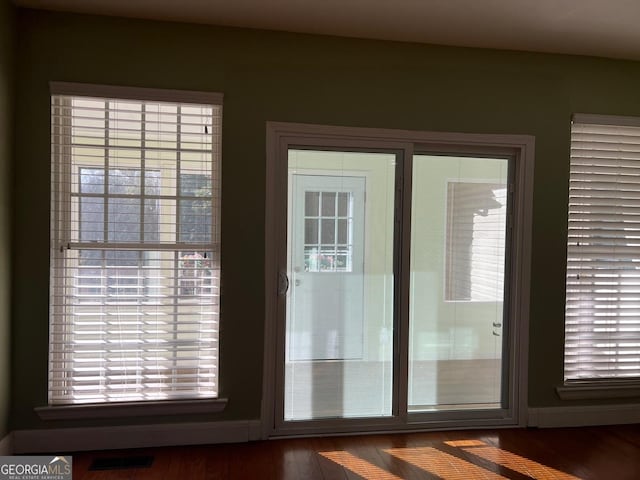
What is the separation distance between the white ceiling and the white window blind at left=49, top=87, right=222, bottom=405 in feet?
1.69

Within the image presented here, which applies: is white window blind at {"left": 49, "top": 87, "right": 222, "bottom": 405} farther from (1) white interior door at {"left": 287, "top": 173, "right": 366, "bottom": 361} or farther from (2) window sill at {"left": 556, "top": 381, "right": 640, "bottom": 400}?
(2) window sill at {"left": 556, "top": 381, "right": 640, "bottom": 400}

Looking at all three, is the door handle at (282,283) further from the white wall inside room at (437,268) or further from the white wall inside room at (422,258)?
the white wall inside room at (437,268)

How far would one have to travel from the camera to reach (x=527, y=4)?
2828mm

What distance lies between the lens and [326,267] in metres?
3.46

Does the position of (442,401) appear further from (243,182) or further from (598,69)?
(598,69)

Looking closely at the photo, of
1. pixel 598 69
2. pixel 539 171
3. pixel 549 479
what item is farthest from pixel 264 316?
pixel 598 69

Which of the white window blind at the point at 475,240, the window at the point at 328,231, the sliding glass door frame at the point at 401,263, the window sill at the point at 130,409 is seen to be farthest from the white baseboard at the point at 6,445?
the white window blind at the point at 475,240

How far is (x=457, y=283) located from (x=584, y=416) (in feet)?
4.54

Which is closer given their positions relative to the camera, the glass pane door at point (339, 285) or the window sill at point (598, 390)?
the glass pane door at point (339, 285)

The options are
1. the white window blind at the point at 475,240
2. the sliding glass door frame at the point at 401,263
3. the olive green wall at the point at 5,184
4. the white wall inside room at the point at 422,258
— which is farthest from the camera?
the white window blind at the point at 475,240

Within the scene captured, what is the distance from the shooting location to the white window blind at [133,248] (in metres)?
3.11

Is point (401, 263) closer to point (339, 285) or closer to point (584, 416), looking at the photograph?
point (339, 285)

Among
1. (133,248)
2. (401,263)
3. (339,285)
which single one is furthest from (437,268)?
(133,248)

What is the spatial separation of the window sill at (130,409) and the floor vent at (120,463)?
26 centimetres
